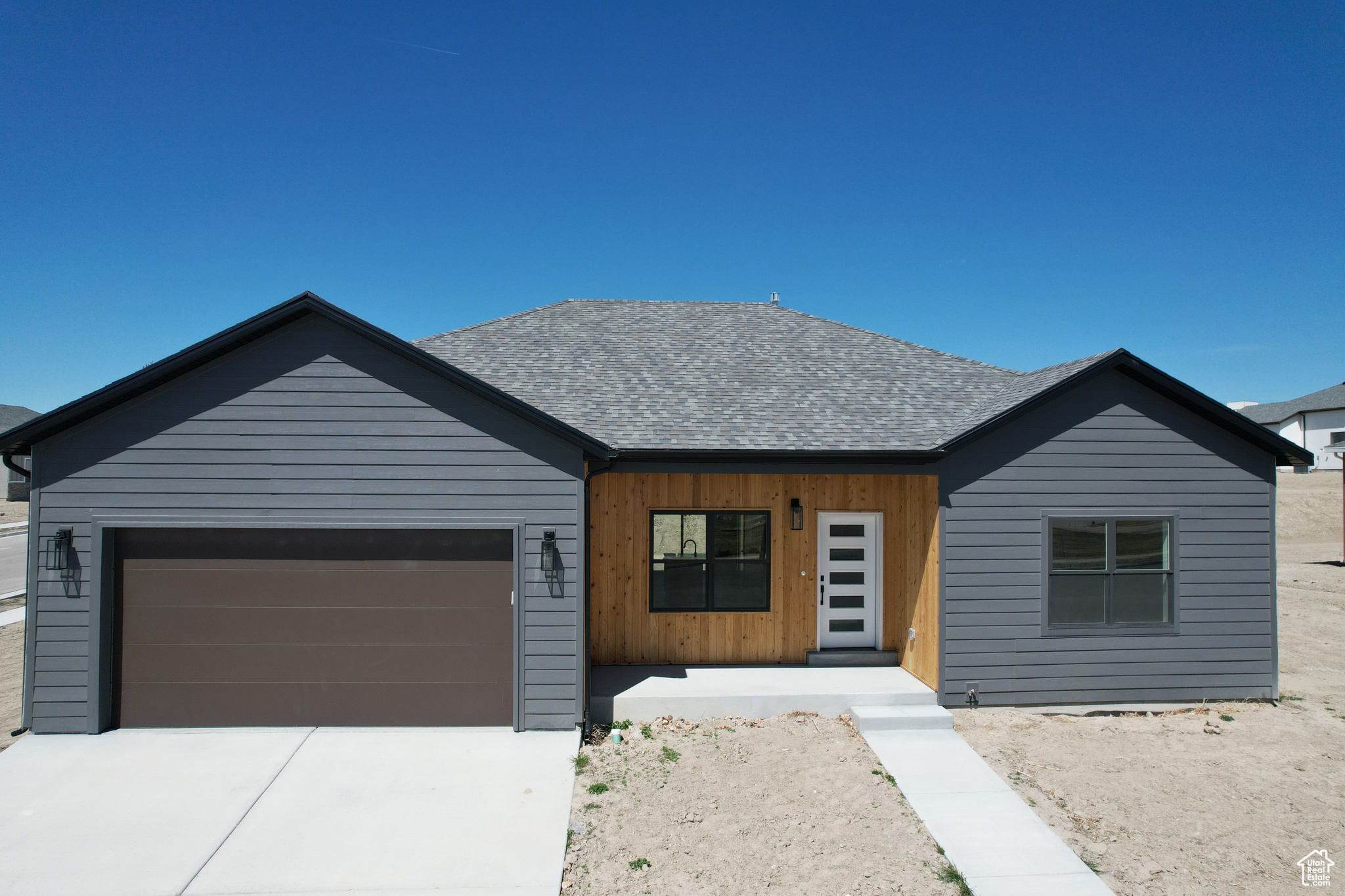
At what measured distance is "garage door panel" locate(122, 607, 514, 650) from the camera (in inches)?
267

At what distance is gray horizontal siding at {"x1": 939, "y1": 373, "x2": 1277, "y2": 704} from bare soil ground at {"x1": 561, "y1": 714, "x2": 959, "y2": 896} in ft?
7.46

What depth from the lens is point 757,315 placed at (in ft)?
40.8

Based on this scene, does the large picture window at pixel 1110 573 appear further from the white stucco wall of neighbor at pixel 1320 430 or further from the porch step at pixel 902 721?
the white stucco wall of neighbor at pixel 1320 430

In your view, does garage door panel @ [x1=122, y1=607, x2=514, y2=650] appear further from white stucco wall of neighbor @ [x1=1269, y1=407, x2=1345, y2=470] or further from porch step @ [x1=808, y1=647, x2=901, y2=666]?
white stucco wall of neighbor @ [x1=1269, y1=407, x2=1345, y2=470]

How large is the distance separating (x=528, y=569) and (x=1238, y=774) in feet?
23.9

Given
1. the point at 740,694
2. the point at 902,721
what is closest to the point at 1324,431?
the point at 902,721

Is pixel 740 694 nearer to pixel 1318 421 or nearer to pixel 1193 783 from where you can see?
pixel 1193 783

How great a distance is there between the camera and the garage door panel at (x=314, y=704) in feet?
22.2

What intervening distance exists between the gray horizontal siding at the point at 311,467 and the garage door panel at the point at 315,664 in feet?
1.39

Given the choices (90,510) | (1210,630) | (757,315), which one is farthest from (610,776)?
(757,315)

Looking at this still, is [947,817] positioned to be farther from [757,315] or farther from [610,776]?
[757,315]

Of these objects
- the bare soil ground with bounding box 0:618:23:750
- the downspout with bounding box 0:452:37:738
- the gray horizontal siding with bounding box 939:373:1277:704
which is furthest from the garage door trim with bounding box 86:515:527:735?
the gray horizontal siding with bounding box 939:373:1277:704

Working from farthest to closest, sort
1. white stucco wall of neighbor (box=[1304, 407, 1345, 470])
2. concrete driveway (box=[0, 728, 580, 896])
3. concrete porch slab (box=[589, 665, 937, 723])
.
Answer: white stucco wall of neighbor (box=[1304, 407, 1345, 470])
concrete porch slab (box=[589, 665, 937, 723])
concrete driveway (box=[0, 728, 580, 896])

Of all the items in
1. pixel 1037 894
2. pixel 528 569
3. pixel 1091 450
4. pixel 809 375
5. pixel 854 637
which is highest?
pixel 809 375
